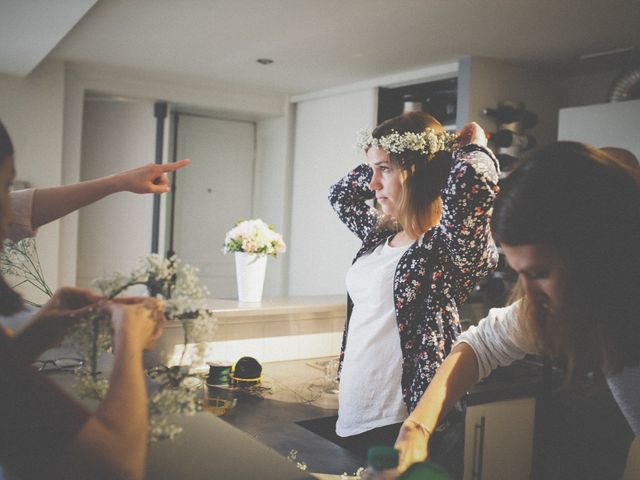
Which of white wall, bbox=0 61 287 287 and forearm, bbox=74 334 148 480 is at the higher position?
white wall, bbox=0 61 287 287

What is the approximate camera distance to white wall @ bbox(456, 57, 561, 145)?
411cm

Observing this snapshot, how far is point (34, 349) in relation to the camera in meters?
0.71

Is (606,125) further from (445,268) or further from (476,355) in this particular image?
(476,355)

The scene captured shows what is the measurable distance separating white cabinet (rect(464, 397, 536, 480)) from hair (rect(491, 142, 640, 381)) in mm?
1303

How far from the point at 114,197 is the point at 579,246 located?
5.01 meters

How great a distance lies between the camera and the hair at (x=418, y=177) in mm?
1808

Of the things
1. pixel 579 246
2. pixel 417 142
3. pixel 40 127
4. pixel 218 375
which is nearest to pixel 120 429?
pixel 579 246

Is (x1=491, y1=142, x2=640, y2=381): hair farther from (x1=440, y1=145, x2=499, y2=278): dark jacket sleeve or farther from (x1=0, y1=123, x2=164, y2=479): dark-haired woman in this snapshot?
(x1=440, y1=145, x2=499, y2=278): dark jacket sleeve

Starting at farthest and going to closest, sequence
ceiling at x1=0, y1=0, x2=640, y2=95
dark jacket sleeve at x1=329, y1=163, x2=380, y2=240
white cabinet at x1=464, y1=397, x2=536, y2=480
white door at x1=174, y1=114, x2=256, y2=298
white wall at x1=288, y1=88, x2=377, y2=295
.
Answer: white door at x1=174, y1=114, x2=256, y2=298, white wall at x1=288, y1=88, x2=377, y2=295, ceiling at x1=0, y1=0, x2=640, y2=95, dark jacket sleeve at x1=329, y1=163, x2=380, y2=240, white cabinet at x1=464, y1=397, x2=536, y2=480

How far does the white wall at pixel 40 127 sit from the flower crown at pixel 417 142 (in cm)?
350

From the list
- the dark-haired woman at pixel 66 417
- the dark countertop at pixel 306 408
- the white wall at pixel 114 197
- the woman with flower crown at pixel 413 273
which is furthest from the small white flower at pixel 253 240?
the white wall at pixel 114 197

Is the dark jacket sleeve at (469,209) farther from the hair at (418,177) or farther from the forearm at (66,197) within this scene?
the forearm at (66,197)

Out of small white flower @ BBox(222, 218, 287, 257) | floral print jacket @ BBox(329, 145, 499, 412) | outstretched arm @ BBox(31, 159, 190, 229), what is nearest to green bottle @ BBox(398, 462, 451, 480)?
outstretched arm @ BBox(31, 159, 190, 229)

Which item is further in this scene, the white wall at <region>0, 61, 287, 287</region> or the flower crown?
the white wall at <region>0, 61, 287, 287</region>
